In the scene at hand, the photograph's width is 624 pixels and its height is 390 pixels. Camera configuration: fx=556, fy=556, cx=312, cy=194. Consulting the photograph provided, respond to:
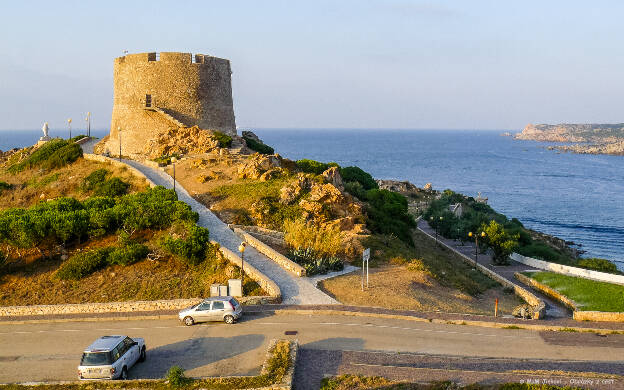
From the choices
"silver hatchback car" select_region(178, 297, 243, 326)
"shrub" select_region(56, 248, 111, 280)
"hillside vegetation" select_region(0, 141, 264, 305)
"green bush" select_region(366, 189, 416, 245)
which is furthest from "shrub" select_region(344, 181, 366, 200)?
"silver hatchback car" select_region(178, 297, 243, 326)

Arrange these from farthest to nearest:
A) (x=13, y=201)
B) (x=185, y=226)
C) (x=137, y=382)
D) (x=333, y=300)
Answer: (x=13, y=201) → (x=185, y=226) → (x=333, y=300) → (x=137, y=382)

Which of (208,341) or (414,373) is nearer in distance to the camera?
(414,373)

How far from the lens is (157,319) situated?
61.2ft

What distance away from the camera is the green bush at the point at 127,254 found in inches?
907

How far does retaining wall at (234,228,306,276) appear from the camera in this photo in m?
22.5

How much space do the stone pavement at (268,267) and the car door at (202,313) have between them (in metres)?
2.93

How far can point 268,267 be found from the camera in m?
22.9

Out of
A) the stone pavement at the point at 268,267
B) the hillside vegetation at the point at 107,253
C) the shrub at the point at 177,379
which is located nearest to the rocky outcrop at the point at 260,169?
the stone pavement at the point at 268,267

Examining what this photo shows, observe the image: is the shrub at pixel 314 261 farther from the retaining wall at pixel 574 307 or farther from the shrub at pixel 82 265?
the retaining wall at pixel 574 307

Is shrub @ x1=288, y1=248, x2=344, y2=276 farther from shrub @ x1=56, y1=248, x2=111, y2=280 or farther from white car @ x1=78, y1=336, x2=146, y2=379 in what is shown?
white car @ x1=78, y1=336, x2=146, y2=379

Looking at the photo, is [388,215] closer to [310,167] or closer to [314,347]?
[310,167]

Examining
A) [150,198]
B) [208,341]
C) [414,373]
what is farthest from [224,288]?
[150,198]

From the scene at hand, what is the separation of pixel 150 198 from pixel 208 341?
13.8 m

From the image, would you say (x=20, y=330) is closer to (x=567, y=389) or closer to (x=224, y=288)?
(x=224, y=288)
